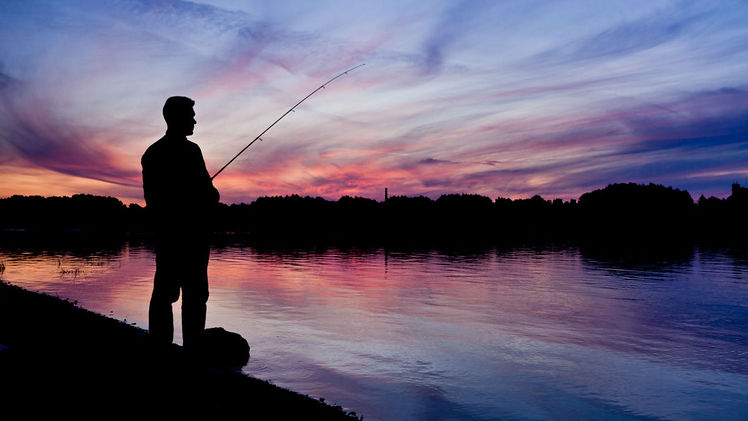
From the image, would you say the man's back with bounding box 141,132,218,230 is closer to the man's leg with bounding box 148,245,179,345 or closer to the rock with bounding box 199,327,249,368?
the man's leg with bounding box 148,245,179,345

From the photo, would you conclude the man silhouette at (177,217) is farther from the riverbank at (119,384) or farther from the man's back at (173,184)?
the riverbank at (119,384)

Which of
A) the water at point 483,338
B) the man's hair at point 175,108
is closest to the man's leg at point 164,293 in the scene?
the man's hair at point 175,108

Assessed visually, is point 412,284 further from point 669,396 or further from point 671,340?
point 669,396

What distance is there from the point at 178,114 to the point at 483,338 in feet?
41.3

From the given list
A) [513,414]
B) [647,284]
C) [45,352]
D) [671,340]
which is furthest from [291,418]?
[647,284]

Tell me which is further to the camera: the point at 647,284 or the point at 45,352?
the point at 647,284

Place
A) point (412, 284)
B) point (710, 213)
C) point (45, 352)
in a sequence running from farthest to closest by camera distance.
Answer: point (710, 213)
point (412, 284)
point (45, 352)

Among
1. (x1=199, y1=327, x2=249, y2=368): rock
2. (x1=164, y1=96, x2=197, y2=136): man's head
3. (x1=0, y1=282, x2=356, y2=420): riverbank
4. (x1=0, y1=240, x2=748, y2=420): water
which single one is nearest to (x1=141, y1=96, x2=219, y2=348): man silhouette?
(x1=164, y1=96, x2=197, y2=136): man's head

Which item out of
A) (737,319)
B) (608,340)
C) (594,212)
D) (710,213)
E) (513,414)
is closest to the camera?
(513,414)

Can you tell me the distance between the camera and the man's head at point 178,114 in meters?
5.68

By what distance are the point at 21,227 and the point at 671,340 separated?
23023cm

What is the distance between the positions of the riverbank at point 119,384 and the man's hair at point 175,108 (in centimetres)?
263

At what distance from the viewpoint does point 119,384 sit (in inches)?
213

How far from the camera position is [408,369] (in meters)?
12.2
